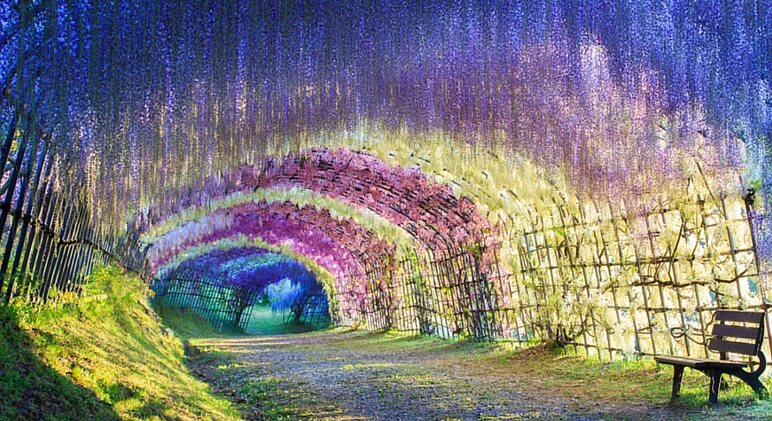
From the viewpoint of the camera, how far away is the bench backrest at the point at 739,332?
4496 mm

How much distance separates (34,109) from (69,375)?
1.48 m

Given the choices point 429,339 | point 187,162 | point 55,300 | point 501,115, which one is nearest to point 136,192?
point 187,162

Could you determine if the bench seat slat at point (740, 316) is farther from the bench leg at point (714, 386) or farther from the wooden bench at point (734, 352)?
the bench leg at point (714, 386)

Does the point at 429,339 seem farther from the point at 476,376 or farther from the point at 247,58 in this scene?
the point at 247,58

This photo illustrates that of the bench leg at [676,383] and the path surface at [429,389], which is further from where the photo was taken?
the path surface at [429,389]

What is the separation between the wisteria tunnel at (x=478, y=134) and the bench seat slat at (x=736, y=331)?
0.03m

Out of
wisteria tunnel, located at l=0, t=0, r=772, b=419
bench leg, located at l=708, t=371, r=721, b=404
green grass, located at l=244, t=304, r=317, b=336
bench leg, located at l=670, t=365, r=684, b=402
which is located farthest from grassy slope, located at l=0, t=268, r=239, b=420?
green grass, located at l=244, t=304, r=317, b=336

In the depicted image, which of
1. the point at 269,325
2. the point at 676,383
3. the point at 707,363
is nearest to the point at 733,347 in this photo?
the point at 707,363

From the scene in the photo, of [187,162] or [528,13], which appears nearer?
[528,13]

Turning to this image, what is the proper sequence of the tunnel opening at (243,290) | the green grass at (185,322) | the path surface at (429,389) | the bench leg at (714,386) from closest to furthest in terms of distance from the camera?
the bench leg at (714,386) → the path surface at (429,389) → the green grass at (185,322) → the tunnel opening at (243,290)

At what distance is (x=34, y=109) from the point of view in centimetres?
337

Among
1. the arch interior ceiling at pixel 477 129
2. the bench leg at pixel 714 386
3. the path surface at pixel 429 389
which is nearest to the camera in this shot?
the arch interior ceiling at pixel 477 129

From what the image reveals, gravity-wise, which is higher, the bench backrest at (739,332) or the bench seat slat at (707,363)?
the bench backrest at (739,332)

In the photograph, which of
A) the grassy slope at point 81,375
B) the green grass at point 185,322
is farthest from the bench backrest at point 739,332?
the green grass at point 185,322
